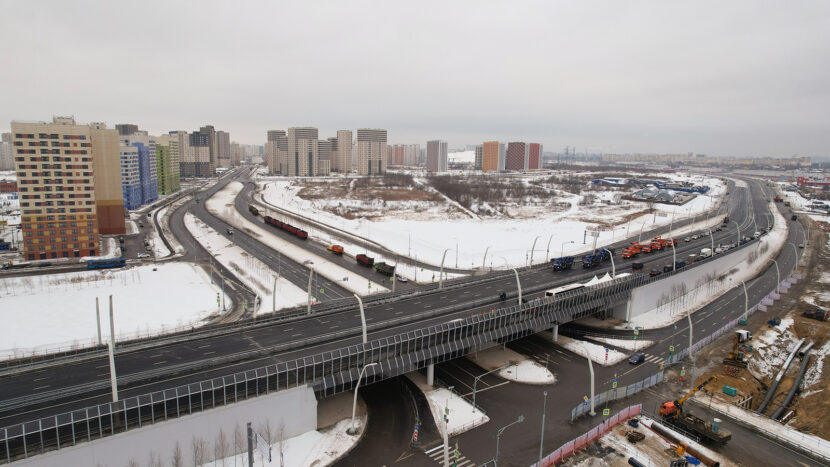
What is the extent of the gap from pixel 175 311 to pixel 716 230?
120 metres

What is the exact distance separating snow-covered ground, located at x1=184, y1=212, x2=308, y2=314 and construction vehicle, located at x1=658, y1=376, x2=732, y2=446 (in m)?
41.1

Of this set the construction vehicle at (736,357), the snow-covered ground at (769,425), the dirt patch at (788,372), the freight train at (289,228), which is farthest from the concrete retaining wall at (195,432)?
the freight train at (289,228)

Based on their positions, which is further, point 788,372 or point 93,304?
point 93,304

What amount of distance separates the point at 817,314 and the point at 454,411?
56.5 metres

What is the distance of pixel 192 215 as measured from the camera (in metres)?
126

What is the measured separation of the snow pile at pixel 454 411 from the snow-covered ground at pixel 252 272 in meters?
25.3

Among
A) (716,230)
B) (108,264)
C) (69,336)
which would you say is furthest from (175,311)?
(716,230)

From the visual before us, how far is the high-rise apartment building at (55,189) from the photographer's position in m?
77.4

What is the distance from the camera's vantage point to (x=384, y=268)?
237 feet

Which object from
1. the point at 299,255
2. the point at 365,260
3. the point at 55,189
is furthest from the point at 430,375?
the point at 55,189

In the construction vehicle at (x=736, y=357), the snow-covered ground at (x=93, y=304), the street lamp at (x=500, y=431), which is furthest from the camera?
the snow-covered ground at (x=93, y=304)

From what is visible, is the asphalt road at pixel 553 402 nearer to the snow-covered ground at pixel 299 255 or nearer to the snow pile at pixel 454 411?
the snow pile at pixel 454 411

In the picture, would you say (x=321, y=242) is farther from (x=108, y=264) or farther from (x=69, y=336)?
(x=69, y=336)

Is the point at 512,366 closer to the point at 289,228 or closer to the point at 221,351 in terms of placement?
the point at 221,351
